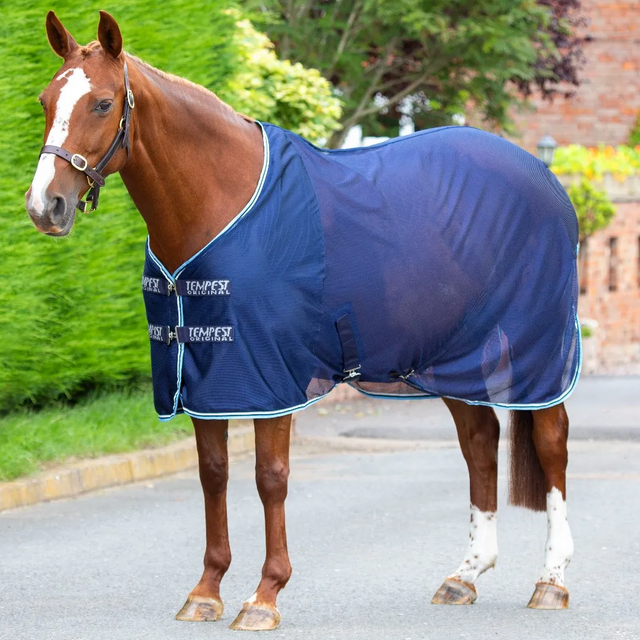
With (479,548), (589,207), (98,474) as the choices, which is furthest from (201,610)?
(589,207)

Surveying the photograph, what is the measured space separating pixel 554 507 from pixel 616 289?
23.3 metres

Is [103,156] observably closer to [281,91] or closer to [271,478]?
[271,478]

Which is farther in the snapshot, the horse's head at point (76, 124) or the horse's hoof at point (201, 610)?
the horse's hoof at point (201, 610)

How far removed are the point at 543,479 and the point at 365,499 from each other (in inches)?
111

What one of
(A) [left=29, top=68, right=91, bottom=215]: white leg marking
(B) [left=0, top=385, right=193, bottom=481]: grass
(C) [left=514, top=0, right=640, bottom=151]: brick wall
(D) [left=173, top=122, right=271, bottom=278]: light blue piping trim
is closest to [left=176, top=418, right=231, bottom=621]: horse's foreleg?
(D) [left=173, top=122, right=271, bottom=278]: light blue piping trim

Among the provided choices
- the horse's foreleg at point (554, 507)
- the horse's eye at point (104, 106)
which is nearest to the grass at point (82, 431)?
the horse's foreleg at point (554, 507)

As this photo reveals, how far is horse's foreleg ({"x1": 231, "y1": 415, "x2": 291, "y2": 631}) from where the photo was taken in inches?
208

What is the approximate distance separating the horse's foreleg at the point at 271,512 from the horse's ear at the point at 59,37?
1.62m

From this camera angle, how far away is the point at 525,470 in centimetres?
604

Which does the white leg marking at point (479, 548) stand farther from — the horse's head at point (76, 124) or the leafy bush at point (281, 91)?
the leafy bush at point (281, 91)

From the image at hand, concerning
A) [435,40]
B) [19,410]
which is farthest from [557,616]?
[435,40]

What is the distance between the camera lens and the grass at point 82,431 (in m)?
8.82

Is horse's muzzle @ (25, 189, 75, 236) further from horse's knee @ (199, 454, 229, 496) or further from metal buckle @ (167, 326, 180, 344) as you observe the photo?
horse's knee @ (199, 454, 229, 496)

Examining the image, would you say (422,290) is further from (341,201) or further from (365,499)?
(365,499)
